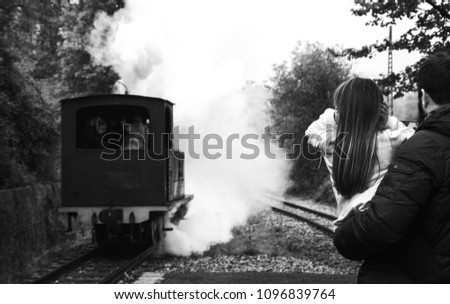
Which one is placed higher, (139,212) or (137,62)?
(137,62)

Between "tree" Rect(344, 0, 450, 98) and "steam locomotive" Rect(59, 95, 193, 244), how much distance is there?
391cm

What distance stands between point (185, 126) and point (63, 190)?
285 inches

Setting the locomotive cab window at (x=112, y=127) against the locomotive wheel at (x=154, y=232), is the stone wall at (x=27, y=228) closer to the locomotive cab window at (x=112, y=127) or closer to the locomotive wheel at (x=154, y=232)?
Answer: the locomotive cab window at (x=112, y=127)

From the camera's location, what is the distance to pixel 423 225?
2.03m

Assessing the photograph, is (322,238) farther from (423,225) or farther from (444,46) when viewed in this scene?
(423,225)

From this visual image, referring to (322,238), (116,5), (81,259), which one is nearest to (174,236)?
(81,259)

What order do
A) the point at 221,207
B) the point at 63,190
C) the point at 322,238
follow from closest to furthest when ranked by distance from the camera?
the point at 63,190 < the point at 322,238 < the point at 221,207

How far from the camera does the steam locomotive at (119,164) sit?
982cm

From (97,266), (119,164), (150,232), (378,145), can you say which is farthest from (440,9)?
(378,145)

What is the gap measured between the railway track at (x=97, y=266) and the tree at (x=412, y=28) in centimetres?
506

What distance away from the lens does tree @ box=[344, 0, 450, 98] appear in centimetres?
873

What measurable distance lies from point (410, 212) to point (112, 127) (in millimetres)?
8842

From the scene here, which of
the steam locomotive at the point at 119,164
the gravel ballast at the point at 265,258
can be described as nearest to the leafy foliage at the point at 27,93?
the steam locomotive at the point at 119,164

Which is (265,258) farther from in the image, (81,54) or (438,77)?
(81,54)
